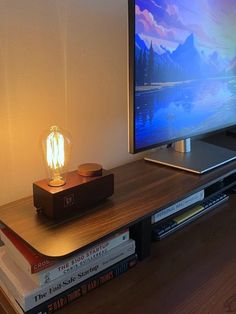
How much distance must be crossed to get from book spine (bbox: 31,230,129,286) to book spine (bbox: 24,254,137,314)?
0.14ft

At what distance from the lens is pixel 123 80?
119cm

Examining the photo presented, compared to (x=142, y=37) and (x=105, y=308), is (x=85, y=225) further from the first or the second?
(x=142, y=37)

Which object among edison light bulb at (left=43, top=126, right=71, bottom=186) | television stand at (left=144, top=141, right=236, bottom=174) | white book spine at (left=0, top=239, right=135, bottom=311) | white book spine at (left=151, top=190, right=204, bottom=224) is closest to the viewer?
white book spine at (left=0, top=239, right=135, bottom=311)

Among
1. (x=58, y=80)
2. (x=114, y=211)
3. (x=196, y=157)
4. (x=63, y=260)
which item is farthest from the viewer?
(x=196, y=157)

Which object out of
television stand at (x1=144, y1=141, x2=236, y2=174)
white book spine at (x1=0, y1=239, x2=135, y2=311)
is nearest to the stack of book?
white book spine at (x1=0, y1=239, x2=135, y2=311)

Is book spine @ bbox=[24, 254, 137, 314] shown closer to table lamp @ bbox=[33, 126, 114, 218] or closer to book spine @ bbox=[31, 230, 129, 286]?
book spine @ bbox=[31, 230, 129, 286]

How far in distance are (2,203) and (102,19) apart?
639 millimetres

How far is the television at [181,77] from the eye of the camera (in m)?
0.93

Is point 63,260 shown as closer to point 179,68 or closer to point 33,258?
point 33,258

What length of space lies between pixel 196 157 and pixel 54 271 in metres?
0.68

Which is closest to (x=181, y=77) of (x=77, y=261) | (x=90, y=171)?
(x=90, y=171)

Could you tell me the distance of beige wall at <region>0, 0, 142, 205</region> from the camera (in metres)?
0.91

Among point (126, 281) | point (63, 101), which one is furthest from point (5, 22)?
point (126, 281)

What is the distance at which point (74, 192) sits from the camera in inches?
32.3
